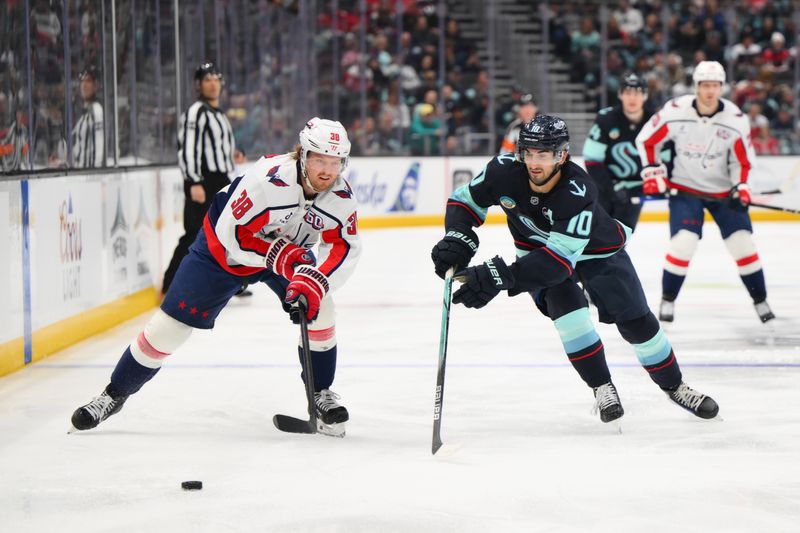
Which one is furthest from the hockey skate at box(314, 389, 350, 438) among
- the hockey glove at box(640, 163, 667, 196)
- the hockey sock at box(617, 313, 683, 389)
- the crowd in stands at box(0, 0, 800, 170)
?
the crowd in stands at box(0, 0, 800, 170)

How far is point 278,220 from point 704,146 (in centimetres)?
281

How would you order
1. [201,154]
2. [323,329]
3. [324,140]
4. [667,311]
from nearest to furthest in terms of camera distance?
1. [324,140]
2. [323,329]
3. [667,311]
4. [201,154]

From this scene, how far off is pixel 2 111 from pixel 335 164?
6.63 feet

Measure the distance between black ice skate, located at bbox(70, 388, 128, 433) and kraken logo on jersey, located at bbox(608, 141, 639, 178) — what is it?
3.21 meters

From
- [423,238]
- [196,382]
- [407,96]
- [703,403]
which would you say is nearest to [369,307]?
[196,382]

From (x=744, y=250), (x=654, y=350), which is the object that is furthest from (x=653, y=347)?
(x=744, y=250)

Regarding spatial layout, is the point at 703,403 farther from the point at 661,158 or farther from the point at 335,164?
the point at 661,158

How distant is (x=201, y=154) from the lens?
639 centimetres

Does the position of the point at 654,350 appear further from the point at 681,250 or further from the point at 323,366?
the point at 681,250

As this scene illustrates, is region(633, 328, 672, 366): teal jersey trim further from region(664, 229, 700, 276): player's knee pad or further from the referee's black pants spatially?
the referee's black pants

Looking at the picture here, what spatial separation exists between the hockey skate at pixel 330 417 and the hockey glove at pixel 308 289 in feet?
1.15

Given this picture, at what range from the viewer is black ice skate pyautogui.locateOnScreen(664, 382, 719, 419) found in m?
3.66

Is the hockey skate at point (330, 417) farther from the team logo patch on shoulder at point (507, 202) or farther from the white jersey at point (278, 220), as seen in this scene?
the team logo patch on shoulder at point (507, 202)

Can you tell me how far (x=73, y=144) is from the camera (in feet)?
18.5
